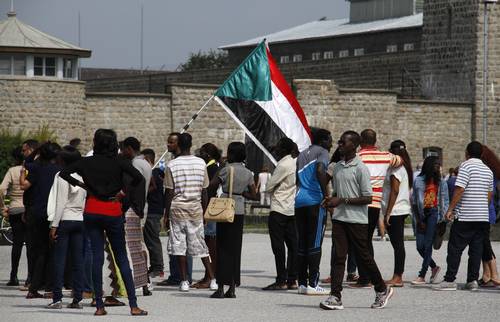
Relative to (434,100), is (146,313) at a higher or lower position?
lower

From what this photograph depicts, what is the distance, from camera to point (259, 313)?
14.5 m

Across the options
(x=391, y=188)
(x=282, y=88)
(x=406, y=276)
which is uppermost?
(x=282, y=88)

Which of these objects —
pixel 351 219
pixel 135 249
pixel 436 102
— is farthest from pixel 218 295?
pixel 436 102

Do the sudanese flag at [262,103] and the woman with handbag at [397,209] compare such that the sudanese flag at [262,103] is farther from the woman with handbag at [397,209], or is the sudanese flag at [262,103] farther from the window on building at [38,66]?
the window on building at [38,66]

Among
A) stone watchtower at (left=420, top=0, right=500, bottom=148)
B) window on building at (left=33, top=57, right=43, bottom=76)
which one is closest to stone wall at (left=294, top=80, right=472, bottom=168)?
stone watchtower at (left=420, top=0, right=500, bottom=148)

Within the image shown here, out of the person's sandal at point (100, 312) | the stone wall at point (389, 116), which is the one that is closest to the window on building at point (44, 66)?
the stone wall at point (389, 116)

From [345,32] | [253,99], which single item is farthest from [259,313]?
[345,32]

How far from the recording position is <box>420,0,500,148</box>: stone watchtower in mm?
53094

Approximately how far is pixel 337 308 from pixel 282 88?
657cm

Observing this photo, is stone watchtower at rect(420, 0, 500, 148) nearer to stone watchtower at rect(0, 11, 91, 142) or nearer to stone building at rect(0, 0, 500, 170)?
stone building at rect(0, 0, 500, 170)

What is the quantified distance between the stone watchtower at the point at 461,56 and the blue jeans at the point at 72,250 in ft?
129

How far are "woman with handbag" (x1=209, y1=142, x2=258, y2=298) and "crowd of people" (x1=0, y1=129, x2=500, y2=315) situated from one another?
12 millimetres

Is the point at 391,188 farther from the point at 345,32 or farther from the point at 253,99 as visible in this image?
the point at 345,32

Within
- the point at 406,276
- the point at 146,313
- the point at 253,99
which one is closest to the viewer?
the point at 146,313
